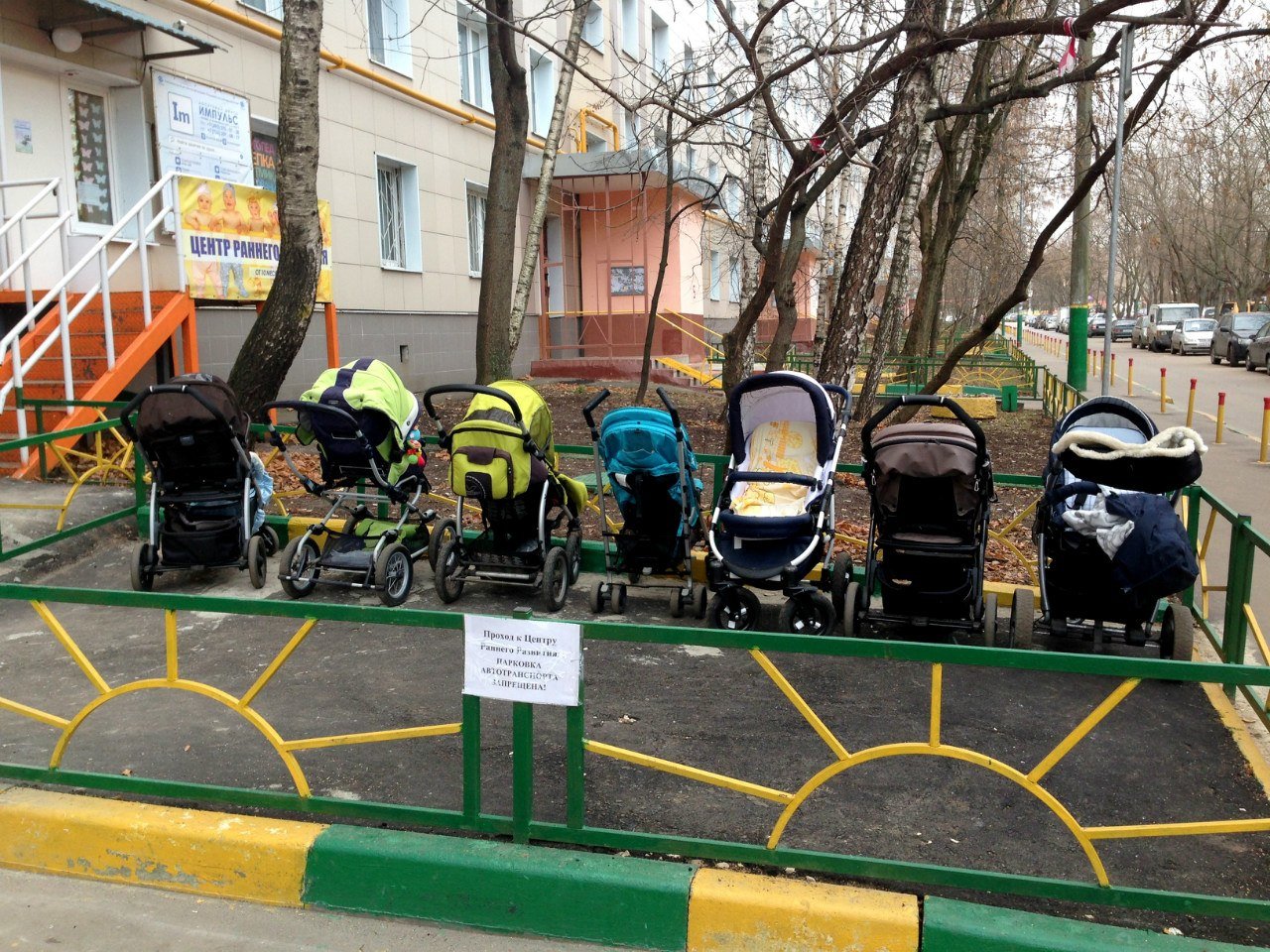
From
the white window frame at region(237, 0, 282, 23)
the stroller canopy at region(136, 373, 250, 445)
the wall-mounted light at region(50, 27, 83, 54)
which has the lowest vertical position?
the stroller canopy at region(136, 373, 250, 445)

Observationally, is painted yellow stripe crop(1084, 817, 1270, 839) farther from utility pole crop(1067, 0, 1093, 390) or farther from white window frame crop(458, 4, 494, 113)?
white window frame crop(458, 4, 494, 113)

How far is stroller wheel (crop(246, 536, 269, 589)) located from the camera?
6672 millimetres

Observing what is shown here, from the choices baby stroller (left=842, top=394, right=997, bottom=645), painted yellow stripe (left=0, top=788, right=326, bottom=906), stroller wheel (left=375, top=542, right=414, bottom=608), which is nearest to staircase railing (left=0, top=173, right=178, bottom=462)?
stroller wheel (left=375, top=542, right=414, bottom=608)

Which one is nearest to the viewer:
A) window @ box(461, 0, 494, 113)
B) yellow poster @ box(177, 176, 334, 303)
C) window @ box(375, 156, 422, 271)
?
yellow poster @ box(177, 176, 334, 303)

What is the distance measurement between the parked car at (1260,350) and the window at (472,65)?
76.0 feet

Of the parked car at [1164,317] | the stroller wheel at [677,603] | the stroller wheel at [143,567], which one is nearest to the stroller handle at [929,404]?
the stroller wheel at [677,603]

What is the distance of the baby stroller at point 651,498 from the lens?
616 centimetres

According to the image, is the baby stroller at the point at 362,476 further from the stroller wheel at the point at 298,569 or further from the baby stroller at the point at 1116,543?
the baby stroller at the point at 1116,543

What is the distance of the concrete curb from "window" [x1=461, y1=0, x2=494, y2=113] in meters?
17.4

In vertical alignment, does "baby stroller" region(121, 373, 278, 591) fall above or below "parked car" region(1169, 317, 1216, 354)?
below

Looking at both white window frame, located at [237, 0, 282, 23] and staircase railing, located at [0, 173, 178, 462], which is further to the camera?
white window frame, located at [237, 0, 282, 23]

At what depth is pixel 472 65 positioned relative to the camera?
19703 millimetres

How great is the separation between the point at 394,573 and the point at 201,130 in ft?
28.3

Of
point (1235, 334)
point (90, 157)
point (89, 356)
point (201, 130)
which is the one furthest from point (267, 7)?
point (1235, 334)
